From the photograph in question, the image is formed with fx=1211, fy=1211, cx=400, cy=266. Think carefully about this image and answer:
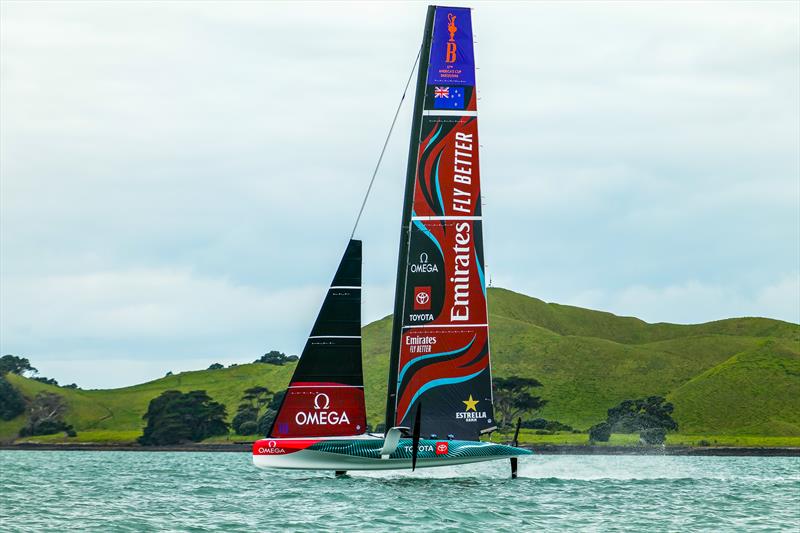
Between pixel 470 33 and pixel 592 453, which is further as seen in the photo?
pixel 592 453

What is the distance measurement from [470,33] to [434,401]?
13889 mm

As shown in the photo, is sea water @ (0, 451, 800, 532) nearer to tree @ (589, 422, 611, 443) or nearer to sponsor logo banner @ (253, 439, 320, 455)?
sponsor logo banner @ (253, 439, 320, 455)

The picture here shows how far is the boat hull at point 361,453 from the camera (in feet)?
145

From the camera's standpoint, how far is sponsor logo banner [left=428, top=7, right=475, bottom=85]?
45.0m

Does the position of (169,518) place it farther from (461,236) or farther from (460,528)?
(461,236)

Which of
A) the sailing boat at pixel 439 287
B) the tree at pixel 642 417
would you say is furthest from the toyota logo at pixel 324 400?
the tree at pixel 642 417

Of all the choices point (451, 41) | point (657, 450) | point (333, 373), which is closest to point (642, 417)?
point (657, 450)

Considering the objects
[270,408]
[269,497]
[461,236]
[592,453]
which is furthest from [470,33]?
[270,408]

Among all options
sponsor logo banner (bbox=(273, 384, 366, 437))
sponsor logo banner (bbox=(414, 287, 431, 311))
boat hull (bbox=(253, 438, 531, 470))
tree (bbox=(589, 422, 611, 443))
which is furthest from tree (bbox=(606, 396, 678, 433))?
sponsor logo banner (bbox=(414, 287, 431, 311))

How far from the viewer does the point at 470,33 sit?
45562 mm

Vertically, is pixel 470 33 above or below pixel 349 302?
above

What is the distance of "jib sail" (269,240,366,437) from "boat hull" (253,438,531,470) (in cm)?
81

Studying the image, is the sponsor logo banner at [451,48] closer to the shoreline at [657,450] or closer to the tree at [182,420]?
the shoreline at [657,450]

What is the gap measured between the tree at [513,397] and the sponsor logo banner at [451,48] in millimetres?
135077
